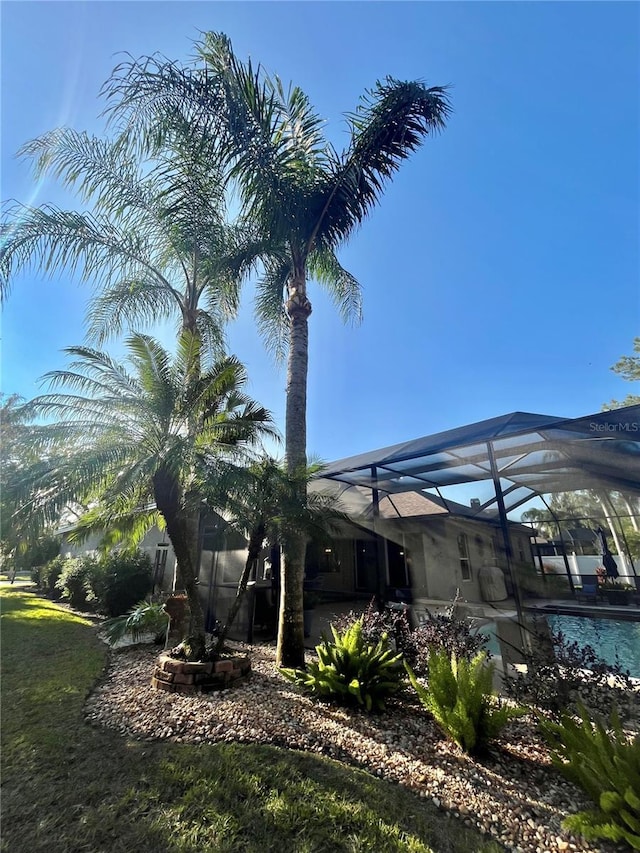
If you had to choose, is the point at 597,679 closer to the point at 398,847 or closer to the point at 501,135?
the point at 398,847

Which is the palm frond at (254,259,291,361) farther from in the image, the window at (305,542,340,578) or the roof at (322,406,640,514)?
the window at (305,542,340,578)

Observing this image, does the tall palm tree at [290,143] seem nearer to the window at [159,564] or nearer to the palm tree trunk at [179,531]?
the palm tree trunk at [179,531]

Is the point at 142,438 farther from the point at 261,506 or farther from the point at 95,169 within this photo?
the point at 95,169

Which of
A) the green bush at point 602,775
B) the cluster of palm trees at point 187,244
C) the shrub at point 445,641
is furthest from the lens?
the cluster of palm trees at point 187,244

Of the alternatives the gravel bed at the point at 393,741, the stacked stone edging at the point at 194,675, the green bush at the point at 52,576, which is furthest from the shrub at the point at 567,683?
the green bush at the point at 52,576

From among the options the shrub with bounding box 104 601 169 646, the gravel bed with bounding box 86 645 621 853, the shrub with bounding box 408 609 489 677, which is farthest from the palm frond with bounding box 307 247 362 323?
the shrub with bounding box 104 601 169 646

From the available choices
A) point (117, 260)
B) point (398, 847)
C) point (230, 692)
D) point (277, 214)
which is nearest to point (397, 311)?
point (277, 214)

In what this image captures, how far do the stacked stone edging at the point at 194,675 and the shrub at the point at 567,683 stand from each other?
12.9ft

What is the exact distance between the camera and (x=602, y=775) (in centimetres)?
282

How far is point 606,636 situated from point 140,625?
429 inches

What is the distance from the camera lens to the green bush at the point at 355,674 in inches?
187

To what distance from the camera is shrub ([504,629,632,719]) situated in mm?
4082

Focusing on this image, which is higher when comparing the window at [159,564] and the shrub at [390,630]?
the window at [159,564]

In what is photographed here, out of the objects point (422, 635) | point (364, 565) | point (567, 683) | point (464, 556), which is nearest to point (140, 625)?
point (422, 635)
